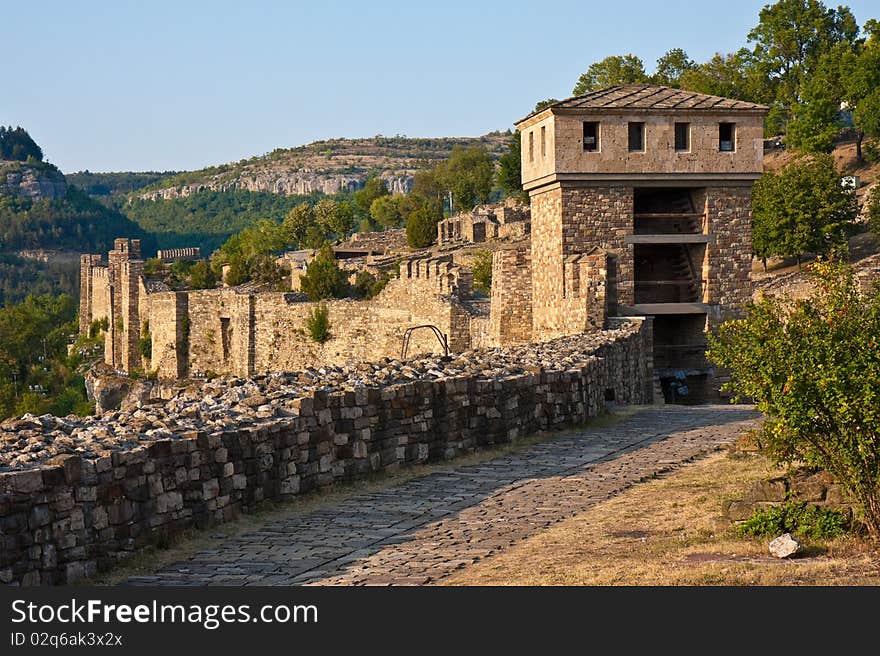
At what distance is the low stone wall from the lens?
8797 mm

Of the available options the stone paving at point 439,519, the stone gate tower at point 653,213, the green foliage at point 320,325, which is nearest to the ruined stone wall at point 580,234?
the stone gate tower at point 653,213

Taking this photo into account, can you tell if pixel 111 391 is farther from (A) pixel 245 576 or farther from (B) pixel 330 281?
(A) pixel 245 576

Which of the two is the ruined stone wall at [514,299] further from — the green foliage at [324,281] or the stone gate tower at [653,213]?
the green foliage at [324,281]

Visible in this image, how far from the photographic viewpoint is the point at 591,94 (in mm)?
29812

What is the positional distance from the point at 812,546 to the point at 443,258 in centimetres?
5290

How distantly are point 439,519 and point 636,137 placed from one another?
19.8 metres

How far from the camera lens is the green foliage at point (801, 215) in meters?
53.6

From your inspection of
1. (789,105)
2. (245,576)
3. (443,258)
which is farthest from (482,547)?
(789,105)

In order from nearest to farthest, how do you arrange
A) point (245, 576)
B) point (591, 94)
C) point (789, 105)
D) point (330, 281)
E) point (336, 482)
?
point (245, 576), point (336, 482), point (591, 94), point (330, 281), point (789, 105)

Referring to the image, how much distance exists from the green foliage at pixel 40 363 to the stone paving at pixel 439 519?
47.1m

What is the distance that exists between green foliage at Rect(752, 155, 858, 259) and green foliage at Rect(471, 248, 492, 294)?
1097 centimetres

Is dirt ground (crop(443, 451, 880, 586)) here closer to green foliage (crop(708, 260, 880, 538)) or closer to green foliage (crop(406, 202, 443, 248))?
green foliage (crop(708, 260, 880, 538))

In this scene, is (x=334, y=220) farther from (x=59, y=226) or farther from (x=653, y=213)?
(x=59, y=226)

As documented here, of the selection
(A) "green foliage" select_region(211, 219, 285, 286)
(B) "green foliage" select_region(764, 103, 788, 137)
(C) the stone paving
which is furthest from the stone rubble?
(B) "green foliage" select_region(764, 103, 788, 137)
